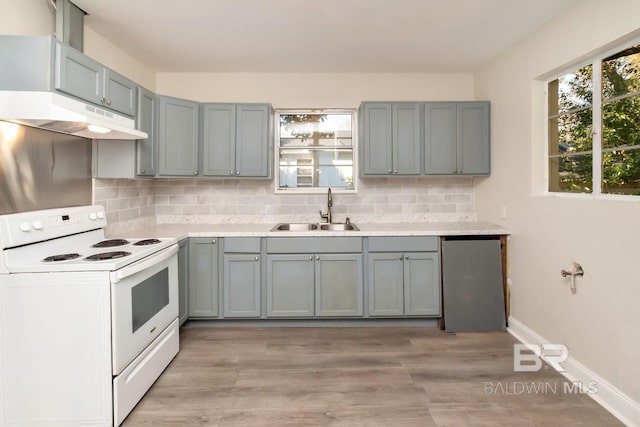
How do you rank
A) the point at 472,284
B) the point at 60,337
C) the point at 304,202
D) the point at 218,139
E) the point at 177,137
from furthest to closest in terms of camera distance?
the point at 304,202 → the point at 218,139 → the point at 177,137 → the point at 472,284 → the point at 60,337

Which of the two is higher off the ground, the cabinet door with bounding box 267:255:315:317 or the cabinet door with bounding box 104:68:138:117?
the cabinet door with bounding box 104:68:138:117

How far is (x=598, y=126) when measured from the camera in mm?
2322

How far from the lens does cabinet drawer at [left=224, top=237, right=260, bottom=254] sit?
325cm

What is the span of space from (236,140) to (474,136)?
233cm

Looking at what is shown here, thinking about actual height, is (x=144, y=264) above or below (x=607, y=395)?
above

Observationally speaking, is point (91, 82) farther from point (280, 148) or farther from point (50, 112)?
point (280, 148)

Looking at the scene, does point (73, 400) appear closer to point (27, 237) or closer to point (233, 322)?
point (27, 237)

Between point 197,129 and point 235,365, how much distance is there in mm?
2163

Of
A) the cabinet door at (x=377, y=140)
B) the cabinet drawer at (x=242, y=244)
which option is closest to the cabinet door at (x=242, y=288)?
the cabinet drawer at (x=242, y=244)

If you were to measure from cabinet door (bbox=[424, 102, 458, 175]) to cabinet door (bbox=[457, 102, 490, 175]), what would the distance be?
0.22 ft

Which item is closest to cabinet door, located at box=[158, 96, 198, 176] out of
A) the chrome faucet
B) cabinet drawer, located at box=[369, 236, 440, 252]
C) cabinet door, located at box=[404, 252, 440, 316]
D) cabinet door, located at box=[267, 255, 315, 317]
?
cabinet door, located at box=[267, 255, 315, 317]

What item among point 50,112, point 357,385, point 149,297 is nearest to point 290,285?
point 357,385

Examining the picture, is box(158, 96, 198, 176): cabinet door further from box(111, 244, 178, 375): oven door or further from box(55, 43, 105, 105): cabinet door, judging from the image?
box(111, 244, 178, 375): oven door

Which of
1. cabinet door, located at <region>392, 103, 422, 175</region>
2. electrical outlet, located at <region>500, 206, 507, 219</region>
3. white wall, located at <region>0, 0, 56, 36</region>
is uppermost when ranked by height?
white wall, located at <region>0, 0, 56, 36</region>
